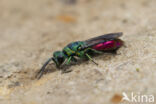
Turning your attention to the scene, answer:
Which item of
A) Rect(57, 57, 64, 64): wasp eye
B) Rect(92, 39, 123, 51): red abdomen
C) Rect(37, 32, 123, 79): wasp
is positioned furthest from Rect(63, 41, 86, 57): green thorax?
Rect(92, 39, 123, 51): red abdomen

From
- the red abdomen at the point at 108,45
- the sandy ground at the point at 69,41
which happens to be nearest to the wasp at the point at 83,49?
the red abdomen at the point at 108,45

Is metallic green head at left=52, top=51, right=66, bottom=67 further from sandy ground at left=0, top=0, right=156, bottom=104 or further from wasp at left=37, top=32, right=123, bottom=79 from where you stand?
sandy ground at left=0, top=0, right=156, bottom=104

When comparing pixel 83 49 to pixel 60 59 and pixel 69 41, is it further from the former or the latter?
pixel 69 41

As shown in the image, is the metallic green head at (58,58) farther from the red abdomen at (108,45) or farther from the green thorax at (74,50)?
the red abdomen at (108,45)

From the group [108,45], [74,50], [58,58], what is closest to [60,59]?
[58,58]

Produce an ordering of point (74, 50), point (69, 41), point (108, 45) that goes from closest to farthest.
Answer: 1. point (74, 50)
2. point (108, 45)
3. point (69, 41)
